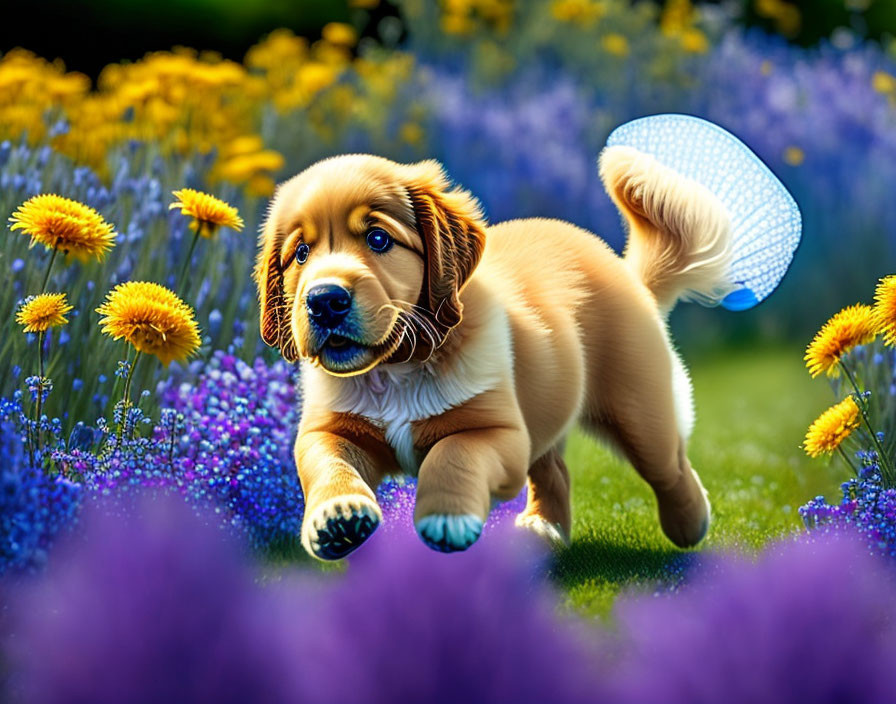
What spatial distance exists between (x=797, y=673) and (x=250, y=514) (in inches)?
72.6

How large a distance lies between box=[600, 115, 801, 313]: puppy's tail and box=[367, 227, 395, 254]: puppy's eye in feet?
2.80

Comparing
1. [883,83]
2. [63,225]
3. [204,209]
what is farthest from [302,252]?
[883,83]

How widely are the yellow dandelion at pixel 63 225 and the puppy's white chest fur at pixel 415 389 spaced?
1.98ft

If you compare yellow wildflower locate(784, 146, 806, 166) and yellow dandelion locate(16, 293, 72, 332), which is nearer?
yellow dandelion locate(16, 293, 72, 332)

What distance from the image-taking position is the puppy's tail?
2.47 m

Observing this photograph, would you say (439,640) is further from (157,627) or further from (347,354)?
(347,354)

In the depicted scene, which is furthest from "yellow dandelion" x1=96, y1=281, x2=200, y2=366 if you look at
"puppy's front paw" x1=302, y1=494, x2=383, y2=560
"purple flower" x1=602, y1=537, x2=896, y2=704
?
"purple flower" x1=602, y1=537, x2=896, y2=704

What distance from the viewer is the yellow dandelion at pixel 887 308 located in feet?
6.75

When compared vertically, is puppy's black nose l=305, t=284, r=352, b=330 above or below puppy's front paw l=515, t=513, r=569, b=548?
above

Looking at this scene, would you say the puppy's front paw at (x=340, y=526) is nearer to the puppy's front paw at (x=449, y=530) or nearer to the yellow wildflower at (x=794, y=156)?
the puppy's front paw at (x=449, y=530)

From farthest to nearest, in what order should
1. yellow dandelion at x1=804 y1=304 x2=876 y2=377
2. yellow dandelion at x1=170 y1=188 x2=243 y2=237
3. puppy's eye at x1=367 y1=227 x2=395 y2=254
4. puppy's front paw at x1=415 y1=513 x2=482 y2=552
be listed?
yellow dandelion at x1=170 y1=188 x2=243 y2=237, yellow dandelion at x1=804 y1=304 x2=876 y2=377, puppy's eye at x1=367 y1=227 x2=395 y2=254, puppy's front paw at x1=415 y1=513 x2=482 y2=552

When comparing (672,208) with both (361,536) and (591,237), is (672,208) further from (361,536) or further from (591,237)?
(361,536)

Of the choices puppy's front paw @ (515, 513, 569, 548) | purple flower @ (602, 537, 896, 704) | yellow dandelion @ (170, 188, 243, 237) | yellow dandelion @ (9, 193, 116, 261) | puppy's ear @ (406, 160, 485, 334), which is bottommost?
puppy's front paw @ (515, 513, 569, 548)

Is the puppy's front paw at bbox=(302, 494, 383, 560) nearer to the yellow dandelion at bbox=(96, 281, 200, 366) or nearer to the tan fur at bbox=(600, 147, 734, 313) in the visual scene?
the yellow dandelion at bbox=(96, 281, 200, 366)
